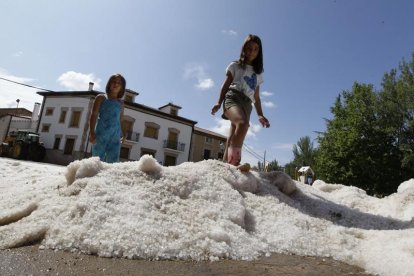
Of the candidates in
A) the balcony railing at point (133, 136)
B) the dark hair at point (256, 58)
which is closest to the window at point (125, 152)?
the balcony railing at point (133, 136)

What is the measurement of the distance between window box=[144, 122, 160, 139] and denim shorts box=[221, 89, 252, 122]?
31079mm

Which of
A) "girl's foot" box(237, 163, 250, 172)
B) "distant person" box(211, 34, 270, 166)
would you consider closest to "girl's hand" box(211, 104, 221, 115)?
"distant person" box(211, 34, 270, 166)

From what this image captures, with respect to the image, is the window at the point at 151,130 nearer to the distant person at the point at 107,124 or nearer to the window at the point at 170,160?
the window at the point at 170,160

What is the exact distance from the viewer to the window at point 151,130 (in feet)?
114

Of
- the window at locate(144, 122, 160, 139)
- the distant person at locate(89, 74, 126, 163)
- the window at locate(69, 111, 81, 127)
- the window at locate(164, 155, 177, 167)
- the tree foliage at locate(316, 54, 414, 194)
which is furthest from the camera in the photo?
the window at locate(164, 155, 177, 167)

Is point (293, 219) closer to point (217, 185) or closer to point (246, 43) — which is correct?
point (217, 185)

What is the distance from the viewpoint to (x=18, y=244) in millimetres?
1828

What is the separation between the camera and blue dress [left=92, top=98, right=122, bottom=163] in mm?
4008

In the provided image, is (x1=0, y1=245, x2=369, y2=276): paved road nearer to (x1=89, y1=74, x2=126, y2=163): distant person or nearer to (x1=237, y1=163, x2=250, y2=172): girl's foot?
(x1=237, y1=163, x2=250, y2=172): girl's foot

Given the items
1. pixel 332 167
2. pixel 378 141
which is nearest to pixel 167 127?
pixel 332 167

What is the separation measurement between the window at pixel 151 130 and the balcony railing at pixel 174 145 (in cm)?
149

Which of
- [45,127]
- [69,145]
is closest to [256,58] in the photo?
[69,145]

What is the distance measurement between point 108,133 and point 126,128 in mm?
29920

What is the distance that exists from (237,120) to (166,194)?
1.63 m
